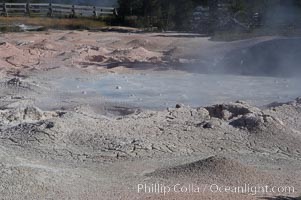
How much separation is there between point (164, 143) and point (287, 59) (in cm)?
1004

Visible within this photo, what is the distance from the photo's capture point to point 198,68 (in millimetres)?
17266

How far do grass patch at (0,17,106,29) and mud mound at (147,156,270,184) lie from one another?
23.7 meters

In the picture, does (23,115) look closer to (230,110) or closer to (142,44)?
(230,110)

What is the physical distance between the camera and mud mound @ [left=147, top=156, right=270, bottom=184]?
21.8 ft

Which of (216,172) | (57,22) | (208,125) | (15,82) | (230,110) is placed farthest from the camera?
(57,22)

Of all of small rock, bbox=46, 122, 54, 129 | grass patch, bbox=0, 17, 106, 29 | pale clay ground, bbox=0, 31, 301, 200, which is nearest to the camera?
pale clay ground, bbox=0, 31, 301, 200

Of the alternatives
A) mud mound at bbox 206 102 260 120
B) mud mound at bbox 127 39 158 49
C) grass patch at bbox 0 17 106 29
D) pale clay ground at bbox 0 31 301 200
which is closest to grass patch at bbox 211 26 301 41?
mud mound at bbox 127 39 158 49

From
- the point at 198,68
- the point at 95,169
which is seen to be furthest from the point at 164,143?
the point at 198,68

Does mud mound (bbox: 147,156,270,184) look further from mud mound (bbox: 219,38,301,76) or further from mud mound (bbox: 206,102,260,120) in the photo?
mud mound (bbox: 219,38,301,76)

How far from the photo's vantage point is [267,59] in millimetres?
17828

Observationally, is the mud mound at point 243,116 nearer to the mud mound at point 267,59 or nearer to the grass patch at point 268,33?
the mud mound at point 267,59

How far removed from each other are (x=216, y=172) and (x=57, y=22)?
25479 mm

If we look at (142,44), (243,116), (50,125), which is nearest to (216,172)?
(243,116)

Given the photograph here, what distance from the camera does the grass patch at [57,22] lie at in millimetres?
30281
